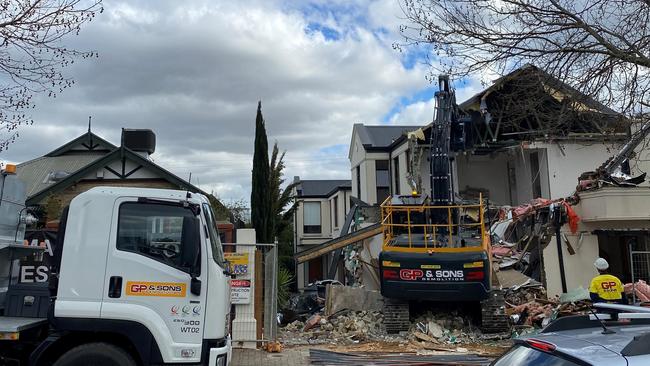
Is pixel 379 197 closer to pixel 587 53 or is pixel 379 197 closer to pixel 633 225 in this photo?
pixel 633 225

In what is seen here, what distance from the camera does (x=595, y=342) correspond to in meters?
2.92

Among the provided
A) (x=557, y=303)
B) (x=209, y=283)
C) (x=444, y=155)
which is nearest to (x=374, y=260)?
(x=444, y=155)

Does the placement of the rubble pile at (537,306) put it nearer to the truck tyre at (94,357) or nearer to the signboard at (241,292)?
the signboard at (241,292)

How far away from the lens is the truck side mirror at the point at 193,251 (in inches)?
242

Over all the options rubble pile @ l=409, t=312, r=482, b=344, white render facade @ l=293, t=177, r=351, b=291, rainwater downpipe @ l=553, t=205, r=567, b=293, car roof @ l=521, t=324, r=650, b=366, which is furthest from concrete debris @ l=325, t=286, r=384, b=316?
white render facade @ l=293, t=177, r=351, b=291

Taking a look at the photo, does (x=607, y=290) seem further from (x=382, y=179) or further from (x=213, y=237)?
(x=382, y=179)

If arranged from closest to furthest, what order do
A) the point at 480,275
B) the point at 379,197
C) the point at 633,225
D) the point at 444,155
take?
the point at 480,275, the point at 444,155, the point at 633,225, the point at 379,197

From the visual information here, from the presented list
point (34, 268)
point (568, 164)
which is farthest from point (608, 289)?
point (568, 164)

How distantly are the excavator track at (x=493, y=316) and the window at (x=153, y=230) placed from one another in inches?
344

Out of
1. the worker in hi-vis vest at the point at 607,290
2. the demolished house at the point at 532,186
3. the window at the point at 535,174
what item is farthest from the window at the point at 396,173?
the worker in hi-vis vest at the point at 607,290

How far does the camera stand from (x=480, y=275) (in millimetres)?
12156

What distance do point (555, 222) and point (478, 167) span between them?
8.59 metres

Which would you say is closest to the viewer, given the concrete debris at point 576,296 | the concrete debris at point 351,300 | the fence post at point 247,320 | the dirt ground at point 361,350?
the dirt ground at point 361,350

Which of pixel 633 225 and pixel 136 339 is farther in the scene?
pixel 633 225
